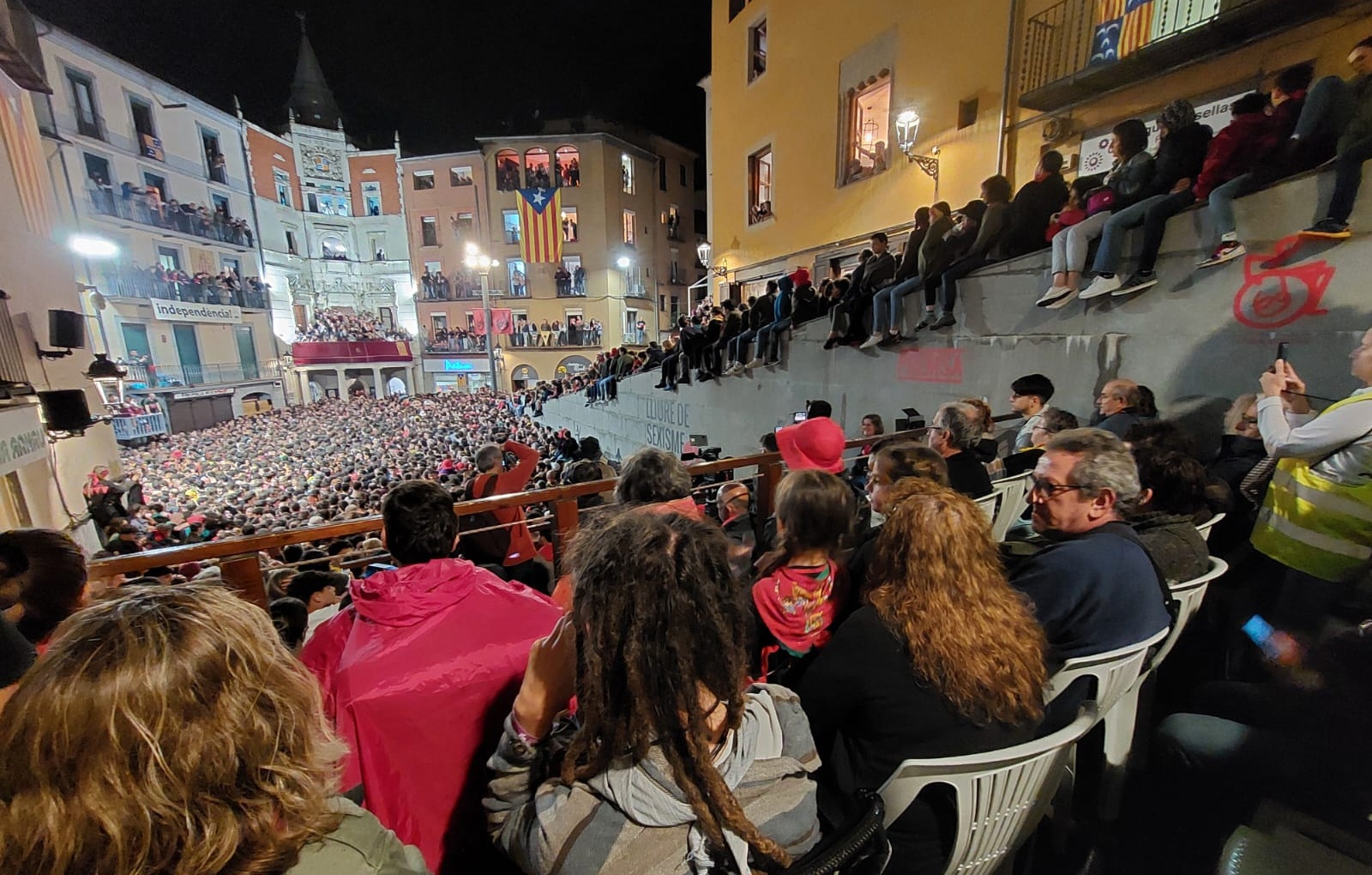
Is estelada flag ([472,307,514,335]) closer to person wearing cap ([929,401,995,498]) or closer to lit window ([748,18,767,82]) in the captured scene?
lit window ([748,18,767,82])

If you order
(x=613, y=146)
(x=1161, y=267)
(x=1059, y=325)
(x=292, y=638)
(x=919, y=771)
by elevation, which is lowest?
(x=292, y=638)

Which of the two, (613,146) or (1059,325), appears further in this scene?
(613,146)

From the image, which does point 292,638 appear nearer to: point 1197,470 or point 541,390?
point 1197,470

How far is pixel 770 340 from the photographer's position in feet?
29.6

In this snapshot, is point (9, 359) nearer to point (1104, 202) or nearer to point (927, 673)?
point (927, 673)

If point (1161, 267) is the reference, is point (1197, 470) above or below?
below

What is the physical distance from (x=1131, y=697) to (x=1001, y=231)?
548 cm

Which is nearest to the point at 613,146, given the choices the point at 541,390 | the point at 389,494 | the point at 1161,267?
the point at 541,390

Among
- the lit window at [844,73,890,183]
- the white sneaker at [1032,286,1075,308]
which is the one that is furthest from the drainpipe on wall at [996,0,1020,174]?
the white sneaker at [1032,286,1075,308]

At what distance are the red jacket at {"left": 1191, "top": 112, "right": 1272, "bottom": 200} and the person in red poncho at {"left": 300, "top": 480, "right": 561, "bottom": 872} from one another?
230 inches

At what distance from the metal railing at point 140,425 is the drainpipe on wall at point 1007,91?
29.1 metres

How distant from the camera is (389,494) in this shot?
1841 millimetres

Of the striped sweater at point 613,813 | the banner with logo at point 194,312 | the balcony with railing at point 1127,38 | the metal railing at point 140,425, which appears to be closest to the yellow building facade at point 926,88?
the balcony with railing at point 1127,38

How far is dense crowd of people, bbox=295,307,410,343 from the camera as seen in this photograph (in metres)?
31.2
